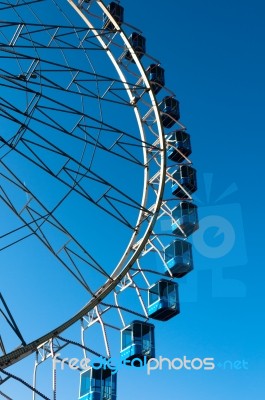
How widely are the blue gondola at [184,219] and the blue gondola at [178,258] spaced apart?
34.5 inches

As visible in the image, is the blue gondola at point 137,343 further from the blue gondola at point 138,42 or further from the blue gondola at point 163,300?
the blue gondola at point 138,42

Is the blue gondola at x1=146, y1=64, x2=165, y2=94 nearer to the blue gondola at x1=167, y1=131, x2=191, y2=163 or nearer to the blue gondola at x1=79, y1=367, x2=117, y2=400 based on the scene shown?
the blue gondola at x1=167, y1=131, x2=191, y2=163

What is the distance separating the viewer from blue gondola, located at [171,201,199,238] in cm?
2267

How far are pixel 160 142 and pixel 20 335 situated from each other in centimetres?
782

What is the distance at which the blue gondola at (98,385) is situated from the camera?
16812 mm

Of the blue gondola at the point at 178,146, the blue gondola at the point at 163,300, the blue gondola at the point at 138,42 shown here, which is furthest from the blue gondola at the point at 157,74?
the blue gondola at the point at 163,300

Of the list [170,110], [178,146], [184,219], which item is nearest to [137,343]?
[184,219]

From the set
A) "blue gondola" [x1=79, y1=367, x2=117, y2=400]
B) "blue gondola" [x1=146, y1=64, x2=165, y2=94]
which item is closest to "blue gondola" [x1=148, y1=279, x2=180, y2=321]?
"blue gondola" [x1=79, y1=367, x2=117, y2=400]

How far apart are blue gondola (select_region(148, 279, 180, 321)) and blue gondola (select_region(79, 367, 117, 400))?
11.7 ft

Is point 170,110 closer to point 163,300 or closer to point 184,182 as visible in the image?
point 184,182

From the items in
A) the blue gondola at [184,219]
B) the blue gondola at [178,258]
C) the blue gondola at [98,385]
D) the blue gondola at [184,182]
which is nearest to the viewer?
the blue gondola at [98,385]

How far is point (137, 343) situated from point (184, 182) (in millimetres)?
7298

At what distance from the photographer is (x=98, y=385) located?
1684cm

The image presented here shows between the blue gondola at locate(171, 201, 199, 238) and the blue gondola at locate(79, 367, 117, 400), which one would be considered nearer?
the blue gondola at locate(79, 367, 117, 400)
